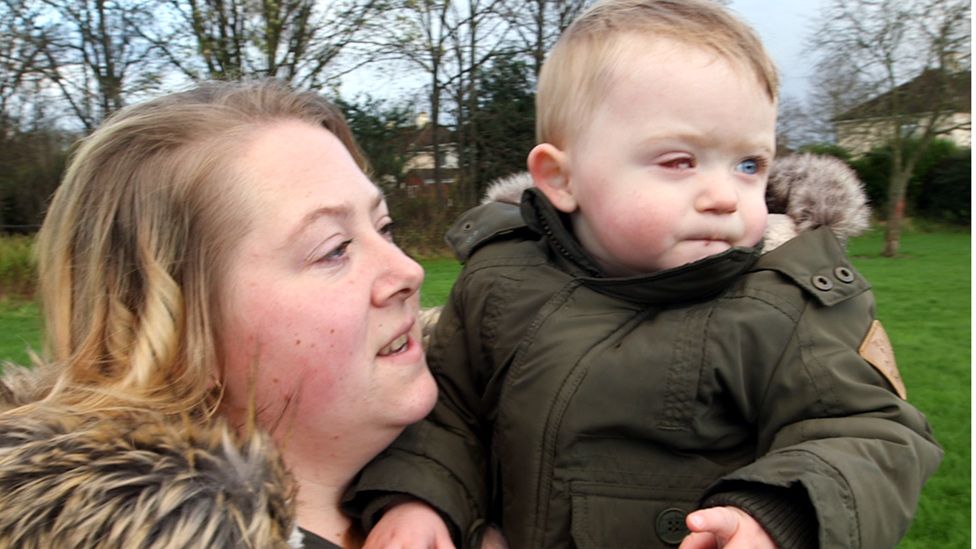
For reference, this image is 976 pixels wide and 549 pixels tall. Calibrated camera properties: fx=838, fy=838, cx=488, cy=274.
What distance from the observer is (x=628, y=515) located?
146 cm

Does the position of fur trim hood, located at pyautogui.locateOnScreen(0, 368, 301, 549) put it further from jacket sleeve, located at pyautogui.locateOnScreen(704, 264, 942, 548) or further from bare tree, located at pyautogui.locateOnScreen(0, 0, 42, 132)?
bare tree, located at pyautogui.locateOnScreen(0, 0, 42, 132)

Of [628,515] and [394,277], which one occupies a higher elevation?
[394,277]

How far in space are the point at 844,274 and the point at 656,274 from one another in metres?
0.34

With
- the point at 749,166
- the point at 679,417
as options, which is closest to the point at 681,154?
the point at 749,166

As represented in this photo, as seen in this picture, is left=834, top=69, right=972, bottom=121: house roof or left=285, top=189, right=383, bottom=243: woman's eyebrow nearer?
left=285, top=189, right=383, bottom=243: woman's eyebrow

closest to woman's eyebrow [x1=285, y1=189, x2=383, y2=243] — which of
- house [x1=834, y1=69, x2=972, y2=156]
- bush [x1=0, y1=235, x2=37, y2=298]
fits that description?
bush [x1=0, y1=235, x2=37, y2=298]

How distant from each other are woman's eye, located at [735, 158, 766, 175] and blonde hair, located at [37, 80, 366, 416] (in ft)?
2.93

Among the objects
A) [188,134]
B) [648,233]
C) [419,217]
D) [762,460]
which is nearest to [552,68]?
[648,233]

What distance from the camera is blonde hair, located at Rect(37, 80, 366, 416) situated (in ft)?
4.52

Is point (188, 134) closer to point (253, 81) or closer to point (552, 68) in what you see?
point (253, 81)

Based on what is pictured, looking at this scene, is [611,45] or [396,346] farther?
[611,45]

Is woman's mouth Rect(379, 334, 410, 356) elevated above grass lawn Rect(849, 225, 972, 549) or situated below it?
above

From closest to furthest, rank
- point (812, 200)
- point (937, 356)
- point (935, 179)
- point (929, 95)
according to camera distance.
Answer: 1. point (812, 200)
2. point (937, 356)
3. point (929, 95)
4. point (935, 179)

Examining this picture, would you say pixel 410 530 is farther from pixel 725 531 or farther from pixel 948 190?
pixel 948 190
